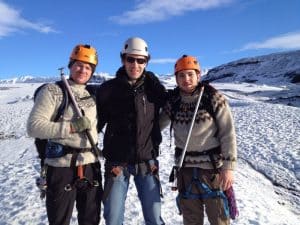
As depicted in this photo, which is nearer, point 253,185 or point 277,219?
point 277,219

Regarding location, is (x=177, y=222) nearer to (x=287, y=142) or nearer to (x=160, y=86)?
(x=160, y=86)

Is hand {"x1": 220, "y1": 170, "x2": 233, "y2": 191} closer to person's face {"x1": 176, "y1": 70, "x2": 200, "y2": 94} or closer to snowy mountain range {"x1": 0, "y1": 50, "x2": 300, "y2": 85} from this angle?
person's face {"x1": 176, "y1": 70, "x2": 200, "y2": 94}

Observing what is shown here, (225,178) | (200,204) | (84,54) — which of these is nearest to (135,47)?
(84,54)

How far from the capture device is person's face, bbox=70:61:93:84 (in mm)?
5434

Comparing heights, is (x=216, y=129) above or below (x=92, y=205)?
above

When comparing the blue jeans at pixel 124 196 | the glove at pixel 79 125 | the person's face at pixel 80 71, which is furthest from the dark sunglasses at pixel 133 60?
the blue jeans at pixel 124 196

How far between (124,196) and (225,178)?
155cm

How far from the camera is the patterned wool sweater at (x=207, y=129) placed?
5359mm

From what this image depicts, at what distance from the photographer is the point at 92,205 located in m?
5.54

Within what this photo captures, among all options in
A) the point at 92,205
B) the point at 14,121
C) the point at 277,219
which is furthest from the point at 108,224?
the point at 14,121

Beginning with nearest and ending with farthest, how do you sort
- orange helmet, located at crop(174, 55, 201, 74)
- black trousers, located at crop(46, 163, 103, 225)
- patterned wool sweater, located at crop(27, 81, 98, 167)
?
1. patterned wool sweater, located at crop(27, 81, 98, 167)
2. black trousers, located at crop(46, 163, 103, 225)
3. orange helmet, located at crop(174, 55, 201, 74)

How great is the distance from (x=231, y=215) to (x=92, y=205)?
2112mm

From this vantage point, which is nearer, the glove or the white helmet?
the glove

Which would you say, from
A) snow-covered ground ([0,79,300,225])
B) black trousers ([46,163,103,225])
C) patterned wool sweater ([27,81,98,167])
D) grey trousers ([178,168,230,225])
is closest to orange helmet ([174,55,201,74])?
patterned wool sweater ([27,81,98,167])
